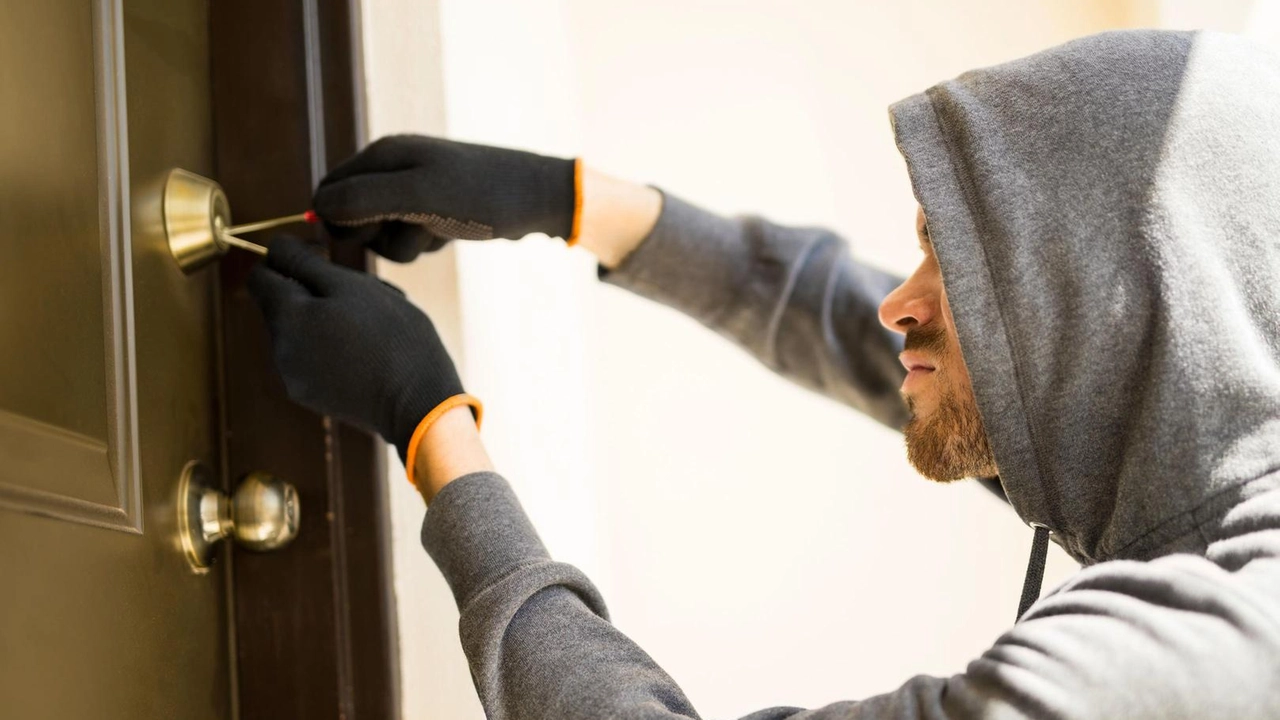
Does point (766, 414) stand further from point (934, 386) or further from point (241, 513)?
point (241, 513)

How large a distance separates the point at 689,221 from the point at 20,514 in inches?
26.1

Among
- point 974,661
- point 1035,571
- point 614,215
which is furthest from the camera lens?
point 614,215

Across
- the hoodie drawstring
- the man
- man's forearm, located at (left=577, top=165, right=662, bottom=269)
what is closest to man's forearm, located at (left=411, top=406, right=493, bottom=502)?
the man

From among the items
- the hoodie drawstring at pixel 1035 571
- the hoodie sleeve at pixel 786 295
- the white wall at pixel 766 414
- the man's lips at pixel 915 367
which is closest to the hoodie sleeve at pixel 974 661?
the hoodie drawstring at pixel 1035 571

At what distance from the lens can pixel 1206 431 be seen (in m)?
0.65

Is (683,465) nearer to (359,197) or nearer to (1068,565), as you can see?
(1068,565)

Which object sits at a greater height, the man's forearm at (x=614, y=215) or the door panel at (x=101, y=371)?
the man's forearm at (x=614, y=215)

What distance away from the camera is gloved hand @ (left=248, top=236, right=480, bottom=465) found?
0.80 meters

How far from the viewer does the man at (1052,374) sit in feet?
1.91

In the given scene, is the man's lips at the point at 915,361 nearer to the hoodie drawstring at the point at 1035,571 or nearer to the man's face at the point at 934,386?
the man's face at the point at 934,386

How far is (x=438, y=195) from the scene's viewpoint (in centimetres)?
88

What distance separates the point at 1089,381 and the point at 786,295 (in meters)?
0.45

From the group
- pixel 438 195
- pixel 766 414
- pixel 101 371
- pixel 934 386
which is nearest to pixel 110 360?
pixel 101 371

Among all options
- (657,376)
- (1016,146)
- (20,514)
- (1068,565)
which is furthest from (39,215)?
(1068,565)
